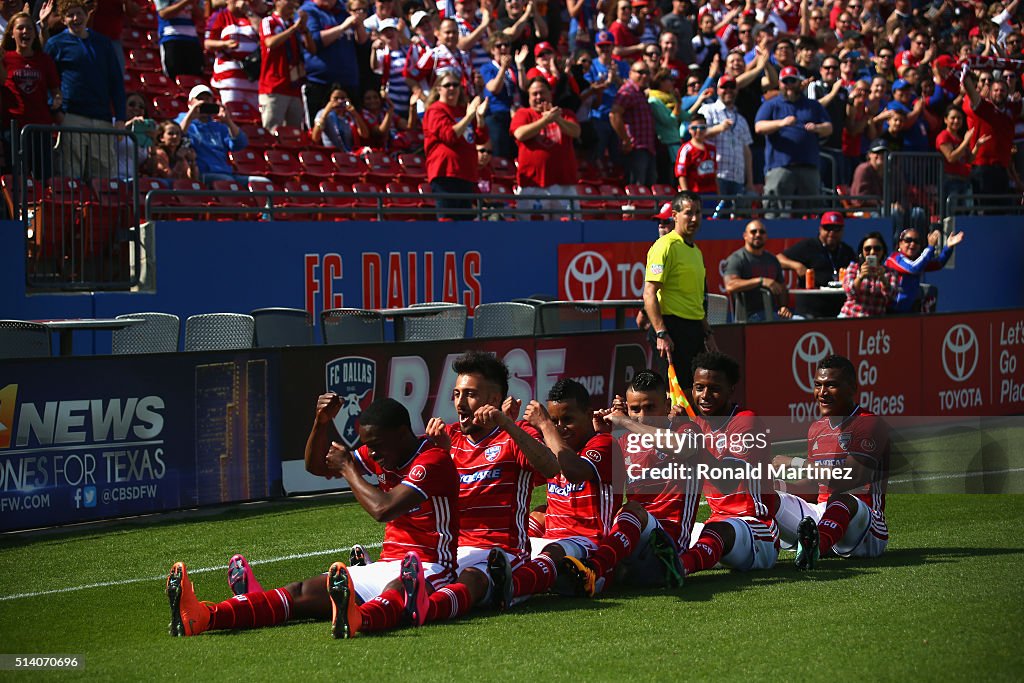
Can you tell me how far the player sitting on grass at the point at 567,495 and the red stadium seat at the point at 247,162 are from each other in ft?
29.4

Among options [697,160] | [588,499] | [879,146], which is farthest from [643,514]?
[879,146]

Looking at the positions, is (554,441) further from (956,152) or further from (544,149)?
(956,152)

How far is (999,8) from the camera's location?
92.8 ft

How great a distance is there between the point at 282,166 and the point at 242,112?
41.3 inches

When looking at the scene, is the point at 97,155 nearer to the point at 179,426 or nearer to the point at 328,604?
→ the point at 179,426

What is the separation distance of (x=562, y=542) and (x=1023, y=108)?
64.5 feet

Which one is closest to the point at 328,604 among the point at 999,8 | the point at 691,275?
the point at 691,275

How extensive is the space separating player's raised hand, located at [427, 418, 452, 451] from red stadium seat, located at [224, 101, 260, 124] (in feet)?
34.3

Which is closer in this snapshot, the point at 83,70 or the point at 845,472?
the point at 845,472

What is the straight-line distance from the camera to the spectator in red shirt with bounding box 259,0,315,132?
1662 cm

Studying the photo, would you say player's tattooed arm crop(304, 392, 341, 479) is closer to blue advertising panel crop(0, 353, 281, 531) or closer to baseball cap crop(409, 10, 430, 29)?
blue advertising panel crop(0, 353, 281, 531)

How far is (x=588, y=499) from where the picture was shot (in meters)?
8.08

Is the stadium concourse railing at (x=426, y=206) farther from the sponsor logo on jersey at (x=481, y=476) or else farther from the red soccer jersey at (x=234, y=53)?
the sponsor logo on jersey at (x=481, y=476)

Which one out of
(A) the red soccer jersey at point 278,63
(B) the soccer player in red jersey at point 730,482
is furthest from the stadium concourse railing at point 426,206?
(B) the soccer player in red jersey at point 730,482
